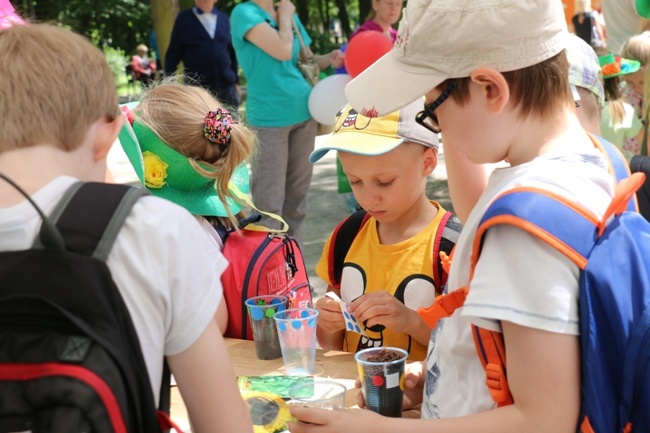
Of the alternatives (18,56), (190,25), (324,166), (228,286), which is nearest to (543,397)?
(18,56)

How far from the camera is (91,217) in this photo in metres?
1.19

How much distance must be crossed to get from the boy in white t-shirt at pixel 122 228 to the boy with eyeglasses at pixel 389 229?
110 centimetres

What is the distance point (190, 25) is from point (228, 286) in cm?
579

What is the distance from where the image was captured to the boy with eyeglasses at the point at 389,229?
8.09 feet

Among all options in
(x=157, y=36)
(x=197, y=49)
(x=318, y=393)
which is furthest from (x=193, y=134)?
(x=157, y=36)

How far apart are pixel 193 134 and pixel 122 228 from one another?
164 cm

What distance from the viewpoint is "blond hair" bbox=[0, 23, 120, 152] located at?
4.11 feet

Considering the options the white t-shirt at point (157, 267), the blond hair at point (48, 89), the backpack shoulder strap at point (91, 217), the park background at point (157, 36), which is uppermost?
the blond hair at point (48, 89)

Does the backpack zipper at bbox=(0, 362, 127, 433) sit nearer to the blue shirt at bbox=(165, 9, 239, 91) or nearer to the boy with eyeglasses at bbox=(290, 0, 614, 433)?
the boy with eyeglasses at bbox=(290, 0, 614, 433)

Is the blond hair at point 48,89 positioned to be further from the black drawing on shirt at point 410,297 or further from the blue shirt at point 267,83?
the blue shirt at point 267,83

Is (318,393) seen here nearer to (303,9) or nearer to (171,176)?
(171,176)

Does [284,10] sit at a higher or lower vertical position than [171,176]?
higher

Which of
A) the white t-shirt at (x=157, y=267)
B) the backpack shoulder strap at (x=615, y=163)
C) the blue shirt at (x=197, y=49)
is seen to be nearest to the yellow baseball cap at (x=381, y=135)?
the backpack shoulder strap at (x=615, y=163)

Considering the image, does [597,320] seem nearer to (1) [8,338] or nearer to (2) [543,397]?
(2) [543,397]
